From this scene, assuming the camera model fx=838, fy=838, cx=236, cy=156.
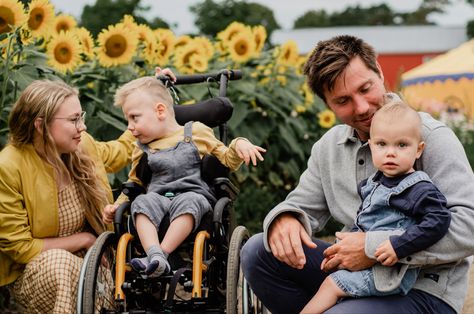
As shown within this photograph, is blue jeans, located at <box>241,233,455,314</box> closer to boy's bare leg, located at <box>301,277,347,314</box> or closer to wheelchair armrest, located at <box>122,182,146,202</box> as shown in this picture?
boy's bare leg, located at <box>301,277,347,314</box>

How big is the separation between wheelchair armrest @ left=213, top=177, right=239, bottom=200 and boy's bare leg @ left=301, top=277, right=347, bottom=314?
39.6 inches

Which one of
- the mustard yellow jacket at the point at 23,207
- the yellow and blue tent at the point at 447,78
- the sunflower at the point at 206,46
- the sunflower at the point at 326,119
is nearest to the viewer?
the mustard yellow jacket at the point at 23,207

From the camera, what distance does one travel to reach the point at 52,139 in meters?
4.00

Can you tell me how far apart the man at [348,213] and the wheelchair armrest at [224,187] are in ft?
1.59

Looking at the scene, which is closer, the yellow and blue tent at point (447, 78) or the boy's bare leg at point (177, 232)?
the boy's bare leg at point (177, 232)

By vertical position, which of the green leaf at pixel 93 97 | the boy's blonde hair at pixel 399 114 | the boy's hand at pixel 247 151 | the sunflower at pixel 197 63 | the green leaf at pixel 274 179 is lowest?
the green leaf at pixel 274 179

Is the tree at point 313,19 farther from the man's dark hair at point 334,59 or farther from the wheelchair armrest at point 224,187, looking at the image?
the man's dark hair at point 334,59

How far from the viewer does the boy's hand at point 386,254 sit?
115 inches

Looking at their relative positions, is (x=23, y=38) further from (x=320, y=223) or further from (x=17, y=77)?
(x=320, y=223)

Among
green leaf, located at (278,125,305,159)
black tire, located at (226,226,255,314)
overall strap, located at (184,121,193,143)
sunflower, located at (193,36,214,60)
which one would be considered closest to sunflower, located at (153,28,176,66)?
sunflower, located at (193,36,214,60)

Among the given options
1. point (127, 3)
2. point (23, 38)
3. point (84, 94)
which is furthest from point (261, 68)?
point (127, 3)

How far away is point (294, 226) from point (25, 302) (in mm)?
1436

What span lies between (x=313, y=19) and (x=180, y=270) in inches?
3204

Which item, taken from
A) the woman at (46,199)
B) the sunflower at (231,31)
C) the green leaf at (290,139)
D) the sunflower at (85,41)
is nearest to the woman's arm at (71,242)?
the woman at (46,199)
